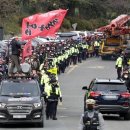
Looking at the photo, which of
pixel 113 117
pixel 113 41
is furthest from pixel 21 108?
pixel 113 41

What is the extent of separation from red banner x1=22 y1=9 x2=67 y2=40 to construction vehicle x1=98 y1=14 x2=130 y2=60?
24.3m

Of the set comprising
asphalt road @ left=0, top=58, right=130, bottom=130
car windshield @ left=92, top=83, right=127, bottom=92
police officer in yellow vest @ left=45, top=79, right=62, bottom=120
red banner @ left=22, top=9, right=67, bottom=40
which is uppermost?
red banner @ left=22, top=9, right=67, bottom=40

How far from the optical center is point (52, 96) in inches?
1137

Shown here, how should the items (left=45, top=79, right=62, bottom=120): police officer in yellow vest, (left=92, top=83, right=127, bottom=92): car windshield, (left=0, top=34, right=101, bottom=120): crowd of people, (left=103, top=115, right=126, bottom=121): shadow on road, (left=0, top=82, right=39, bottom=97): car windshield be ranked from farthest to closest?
(left=103, top=115, right=126, bottom=121): shadow on road
(left=0, top=34, right=101, bottom=120): crowd of people
(left=45, top=79, right=62, bottom=120): police officer in yellow vest
(left=92, top=83, right=127, bottom=92): car windshield
(left=0, top=82, right=39, bottom=97): car windshield

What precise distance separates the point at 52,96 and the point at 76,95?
9392mm

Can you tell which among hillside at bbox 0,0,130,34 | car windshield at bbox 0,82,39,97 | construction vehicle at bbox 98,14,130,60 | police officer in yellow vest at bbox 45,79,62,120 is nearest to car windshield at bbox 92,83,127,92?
police officer in yellow vest at bbox 45,79,62,120

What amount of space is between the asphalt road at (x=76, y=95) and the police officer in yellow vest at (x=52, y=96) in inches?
17.3

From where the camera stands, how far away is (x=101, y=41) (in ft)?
197

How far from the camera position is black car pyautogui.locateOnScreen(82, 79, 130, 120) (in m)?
28.3

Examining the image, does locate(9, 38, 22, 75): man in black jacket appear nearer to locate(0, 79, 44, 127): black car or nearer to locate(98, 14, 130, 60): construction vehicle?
locate(0, 79, 44, 127): black car

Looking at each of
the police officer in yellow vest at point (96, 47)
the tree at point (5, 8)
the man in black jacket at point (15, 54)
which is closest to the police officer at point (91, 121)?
the man in black jacket at point (15, 54)

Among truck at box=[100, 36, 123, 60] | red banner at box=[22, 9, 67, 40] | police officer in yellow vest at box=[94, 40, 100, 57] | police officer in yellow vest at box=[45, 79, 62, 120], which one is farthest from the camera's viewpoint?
police officer in yellow vest at box=[94, 40, 100, 57]

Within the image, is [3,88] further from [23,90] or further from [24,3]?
[24,3]

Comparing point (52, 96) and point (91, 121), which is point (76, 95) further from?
point (91, 121)
